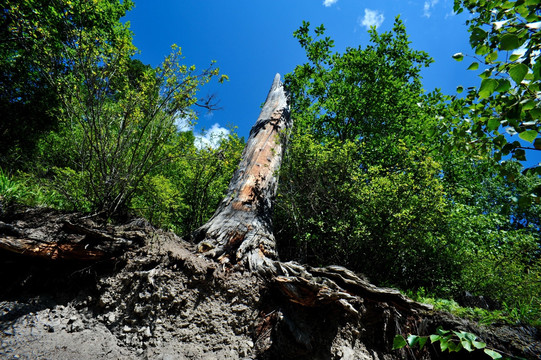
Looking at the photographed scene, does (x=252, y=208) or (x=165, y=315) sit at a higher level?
(x=252, y=208)

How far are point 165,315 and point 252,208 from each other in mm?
2017

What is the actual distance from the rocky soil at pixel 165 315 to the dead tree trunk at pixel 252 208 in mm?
368

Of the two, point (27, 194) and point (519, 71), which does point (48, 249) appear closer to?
point (27, 194)

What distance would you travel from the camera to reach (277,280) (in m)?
2.15

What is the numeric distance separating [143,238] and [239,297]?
1.17 metres

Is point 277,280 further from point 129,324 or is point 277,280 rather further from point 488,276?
point 488,276

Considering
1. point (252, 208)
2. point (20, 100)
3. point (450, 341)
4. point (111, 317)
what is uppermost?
point (20, 100)

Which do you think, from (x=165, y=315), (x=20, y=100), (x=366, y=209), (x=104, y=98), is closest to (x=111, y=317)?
(x=165, y=315)

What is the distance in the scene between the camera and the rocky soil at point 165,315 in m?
1.62

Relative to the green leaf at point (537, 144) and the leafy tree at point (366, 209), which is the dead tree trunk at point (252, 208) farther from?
the green leaf at point (537, 144)

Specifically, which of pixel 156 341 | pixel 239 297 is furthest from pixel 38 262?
pixel 239 297

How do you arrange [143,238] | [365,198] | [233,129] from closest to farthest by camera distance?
[143,238], [365,198], [233,129]

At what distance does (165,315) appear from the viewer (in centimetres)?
184

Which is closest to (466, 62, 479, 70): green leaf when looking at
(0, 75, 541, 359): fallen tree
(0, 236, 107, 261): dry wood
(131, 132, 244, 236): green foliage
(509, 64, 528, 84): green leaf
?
(509, 64, 528, 84): green leaf
